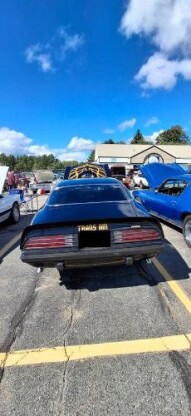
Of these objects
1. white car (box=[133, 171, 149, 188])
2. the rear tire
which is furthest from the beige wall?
the rear tire

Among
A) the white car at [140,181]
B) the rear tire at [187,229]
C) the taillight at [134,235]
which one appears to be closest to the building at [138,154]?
the white car at [140,181]

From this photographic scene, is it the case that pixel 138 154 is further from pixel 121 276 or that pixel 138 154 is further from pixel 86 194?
pixel 121 276

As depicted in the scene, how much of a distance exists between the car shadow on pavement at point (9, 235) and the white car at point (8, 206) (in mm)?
279

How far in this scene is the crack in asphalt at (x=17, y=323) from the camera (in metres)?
2.79

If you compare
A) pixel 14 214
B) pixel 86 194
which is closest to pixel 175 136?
pixel 14 214

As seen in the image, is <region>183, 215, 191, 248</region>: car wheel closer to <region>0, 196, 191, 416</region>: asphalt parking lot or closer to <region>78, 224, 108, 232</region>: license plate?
<region>0, 196, 191, 416</region>: asphalt parking lot

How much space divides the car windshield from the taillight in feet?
3.77

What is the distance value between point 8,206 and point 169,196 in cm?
482

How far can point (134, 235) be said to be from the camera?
3.62m

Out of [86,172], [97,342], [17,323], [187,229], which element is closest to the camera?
[97,342]

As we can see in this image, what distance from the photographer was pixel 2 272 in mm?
Answer: 4879

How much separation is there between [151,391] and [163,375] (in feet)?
0.62

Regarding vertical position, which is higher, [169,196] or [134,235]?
[169,196]

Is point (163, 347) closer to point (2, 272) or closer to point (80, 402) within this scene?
point (80, 402)
